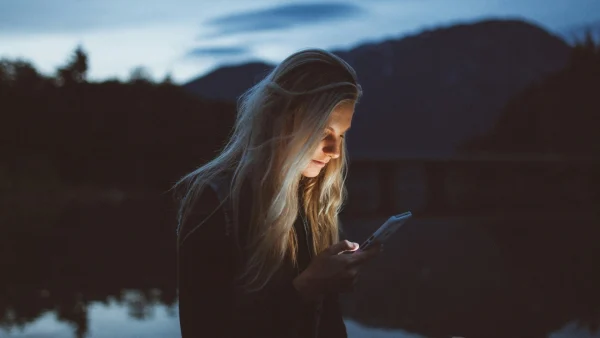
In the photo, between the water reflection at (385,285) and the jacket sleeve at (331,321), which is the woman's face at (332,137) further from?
the water reflection at (385,285)

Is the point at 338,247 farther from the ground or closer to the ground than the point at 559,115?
closer to the ground

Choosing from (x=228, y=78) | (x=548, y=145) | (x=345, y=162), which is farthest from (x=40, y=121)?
(x=228, y=78)

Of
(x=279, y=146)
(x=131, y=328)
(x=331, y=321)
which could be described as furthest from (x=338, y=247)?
(x=131, y=328)

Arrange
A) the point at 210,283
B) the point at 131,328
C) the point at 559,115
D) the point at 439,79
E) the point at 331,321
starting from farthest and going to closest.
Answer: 1. the point at 439,79
2. the point at 559,115
3. the point at 131,328
4. the point at 331,321
5. the point at 210,283

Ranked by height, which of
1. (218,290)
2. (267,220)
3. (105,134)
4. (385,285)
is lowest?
(385,285)

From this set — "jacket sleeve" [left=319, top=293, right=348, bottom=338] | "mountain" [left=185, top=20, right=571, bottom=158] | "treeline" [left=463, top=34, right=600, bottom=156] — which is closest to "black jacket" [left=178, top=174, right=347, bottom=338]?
"jacket sleeve" [left=319, top=293, right=348, bottom=338]

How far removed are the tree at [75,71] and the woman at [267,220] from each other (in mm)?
59344

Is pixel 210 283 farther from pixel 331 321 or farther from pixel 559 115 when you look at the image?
pixel 559 115

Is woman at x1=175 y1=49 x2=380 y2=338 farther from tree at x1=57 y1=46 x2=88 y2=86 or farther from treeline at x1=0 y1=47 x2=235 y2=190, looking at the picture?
tree at x1=57 y1=46 x2=88 y2=86

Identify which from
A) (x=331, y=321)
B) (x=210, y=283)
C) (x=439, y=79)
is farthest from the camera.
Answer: (x=439, y=79)

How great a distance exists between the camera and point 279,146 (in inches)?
76.9

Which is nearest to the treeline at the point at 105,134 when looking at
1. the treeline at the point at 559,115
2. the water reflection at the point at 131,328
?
→ the treeline at the point at 559,115

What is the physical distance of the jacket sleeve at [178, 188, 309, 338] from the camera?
185 cm

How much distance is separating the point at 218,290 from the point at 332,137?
0.51m
